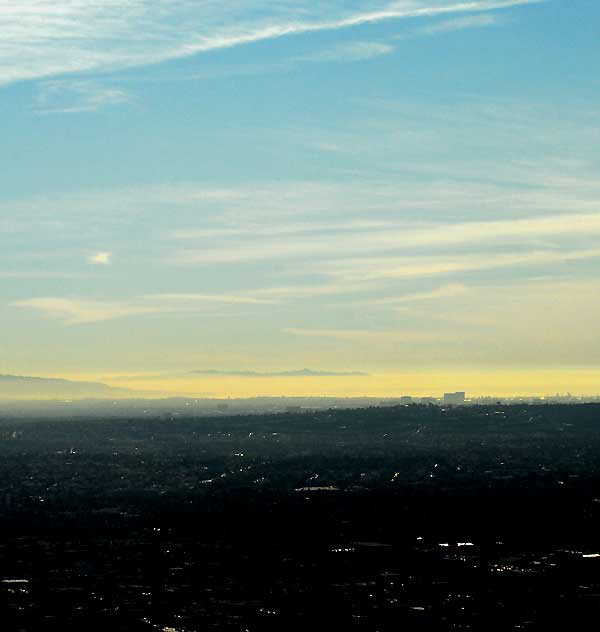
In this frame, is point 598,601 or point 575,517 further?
point 575,517

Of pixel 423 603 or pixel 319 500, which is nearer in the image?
pixel 423 603

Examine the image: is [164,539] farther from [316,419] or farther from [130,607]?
[316,419]

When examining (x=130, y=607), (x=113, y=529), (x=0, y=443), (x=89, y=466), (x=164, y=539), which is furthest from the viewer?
(x=0, y=443)

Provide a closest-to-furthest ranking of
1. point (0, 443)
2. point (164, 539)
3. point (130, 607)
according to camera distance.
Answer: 1. point (130, 607)
2. point (164, 539)
3. point (0, 443)

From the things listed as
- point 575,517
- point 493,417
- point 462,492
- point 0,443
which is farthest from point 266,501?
point 493,417

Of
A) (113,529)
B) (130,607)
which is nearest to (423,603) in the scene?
(130,607)

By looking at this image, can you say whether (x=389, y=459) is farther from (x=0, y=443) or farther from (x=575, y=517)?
(x=0, y=443)
